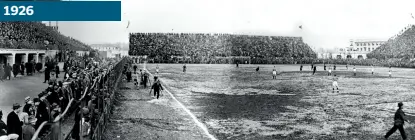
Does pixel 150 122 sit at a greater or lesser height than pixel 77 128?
lesser

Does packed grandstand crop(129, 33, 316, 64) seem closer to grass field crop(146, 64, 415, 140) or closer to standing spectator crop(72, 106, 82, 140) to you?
grass field crop(146, 64, 415, 140)

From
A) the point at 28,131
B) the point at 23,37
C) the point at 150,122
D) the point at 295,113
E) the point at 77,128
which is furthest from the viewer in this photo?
the point at 23,37

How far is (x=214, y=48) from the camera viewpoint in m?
79.3

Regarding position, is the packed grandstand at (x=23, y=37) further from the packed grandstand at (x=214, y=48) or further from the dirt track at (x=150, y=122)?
the packed grandstand at (x=214, y=48)

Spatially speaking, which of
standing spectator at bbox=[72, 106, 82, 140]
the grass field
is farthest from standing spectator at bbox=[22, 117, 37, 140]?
the grass field

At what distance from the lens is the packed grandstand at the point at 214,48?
73.3 metres

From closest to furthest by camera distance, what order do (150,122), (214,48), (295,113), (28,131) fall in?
(28,131), (150,122), (295,113), (214,48)

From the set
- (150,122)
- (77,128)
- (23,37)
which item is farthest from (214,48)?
(77,128)

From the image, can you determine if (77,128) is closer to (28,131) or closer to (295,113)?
(28,131)

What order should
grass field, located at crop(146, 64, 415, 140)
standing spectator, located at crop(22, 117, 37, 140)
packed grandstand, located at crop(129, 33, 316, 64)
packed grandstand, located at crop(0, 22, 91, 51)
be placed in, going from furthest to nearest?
packed grandstand, located at crop(129, 33, 316, 64), packed grandstand, located at crop(0, 22, 91, 51), grass field, located at crop(146, 64, 415, 140), standing spectator, located at crop(22, 117, 37, 140)

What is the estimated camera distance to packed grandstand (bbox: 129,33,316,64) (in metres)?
73.3

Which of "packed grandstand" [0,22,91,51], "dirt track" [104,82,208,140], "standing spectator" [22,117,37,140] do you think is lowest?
"dirt track" [104,82,208,140]

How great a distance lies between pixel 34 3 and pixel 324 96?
47.0 ft

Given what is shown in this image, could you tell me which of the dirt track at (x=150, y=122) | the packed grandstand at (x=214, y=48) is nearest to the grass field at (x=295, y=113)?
the dirt track at (x=150, y=122)
